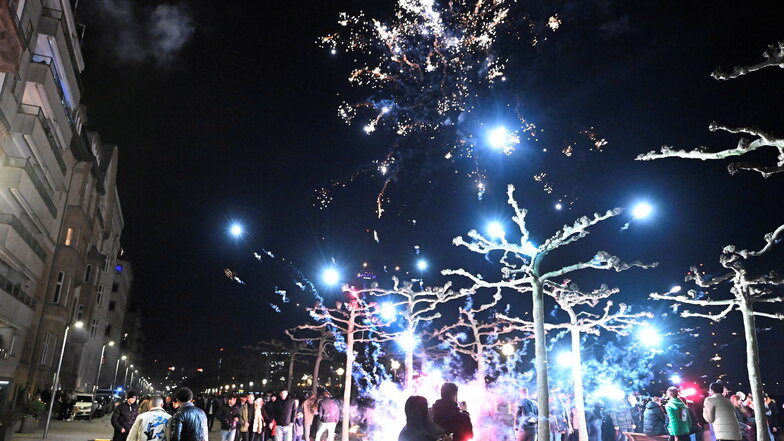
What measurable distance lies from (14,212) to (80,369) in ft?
113

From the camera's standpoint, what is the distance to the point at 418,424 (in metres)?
6.02

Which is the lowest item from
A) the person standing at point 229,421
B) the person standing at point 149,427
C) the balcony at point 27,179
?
the person standing at point 229,421

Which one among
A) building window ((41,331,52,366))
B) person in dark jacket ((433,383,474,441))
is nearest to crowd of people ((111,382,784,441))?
person in dark jacket ((433,383,474,441))

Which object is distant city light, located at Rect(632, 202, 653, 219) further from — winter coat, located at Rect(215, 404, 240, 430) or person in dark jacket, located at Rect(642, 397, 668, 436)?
winter coat, located at Rect(215, 404, 240, 430)

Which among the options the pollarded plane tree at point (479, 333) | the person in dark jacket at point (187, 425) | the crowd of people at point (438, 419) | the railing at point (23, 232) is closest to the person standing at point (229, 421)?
the crowd of people at point (438, 419)

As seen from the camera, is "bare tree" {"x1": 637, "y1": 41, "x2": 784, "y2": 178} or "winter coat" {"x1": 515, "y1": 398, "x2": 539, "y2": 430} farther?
"winter coat" {"x1": 515, "y1": 398, "x2": 539, "y2": 430}

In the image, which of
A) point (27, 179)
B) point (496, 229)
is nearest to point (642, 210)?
point (496, 229)

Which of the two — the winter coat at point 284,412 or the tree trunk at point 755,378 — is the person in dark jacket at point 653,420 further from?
the winter coat at point 284,412

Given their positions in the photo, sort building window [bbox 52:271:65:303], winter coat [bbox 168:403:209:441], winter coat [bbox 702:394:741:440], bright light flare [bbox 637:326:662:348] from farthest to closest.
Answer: building window [bbox 52:271:65:303] → bright light flare [bbox 637:326:662:348] → winter coat [bbox 702:394:741:440] → winter coat [bbox 168:403:209:441]

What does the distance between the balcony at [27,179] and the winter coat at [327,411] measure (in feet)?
64.2

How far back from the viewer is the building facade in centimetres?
2658

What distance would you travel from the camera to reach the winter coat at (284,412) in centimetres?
1667

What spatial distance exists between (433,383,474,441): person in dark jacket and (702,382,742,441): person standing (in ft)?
18.2

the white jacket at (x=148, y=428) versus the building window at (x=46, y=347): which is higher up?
the building window at (x=46, y=347)
